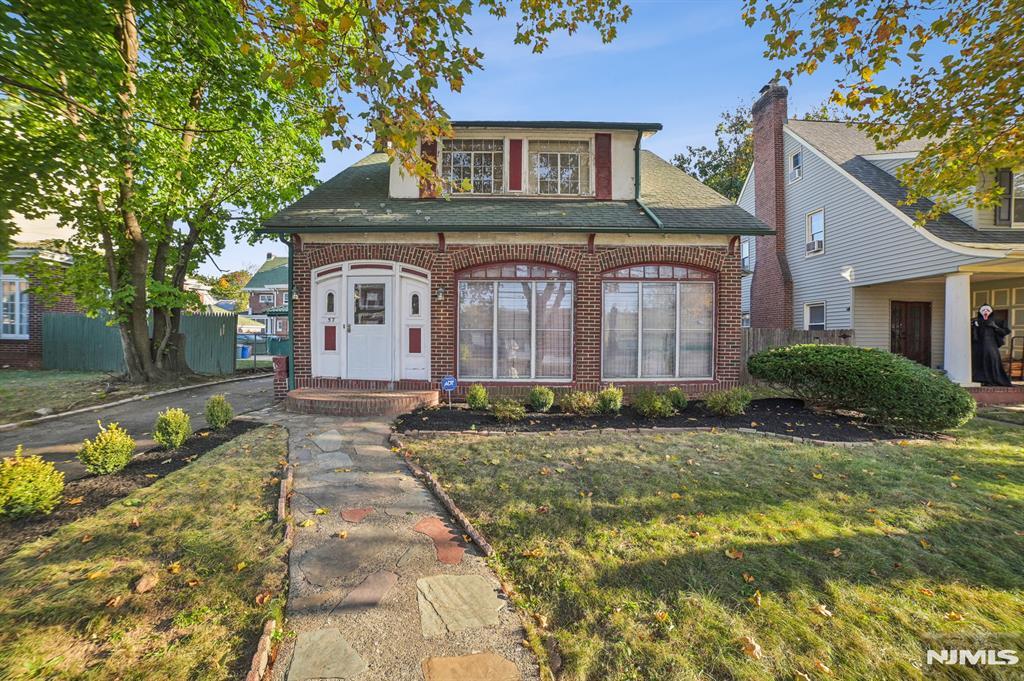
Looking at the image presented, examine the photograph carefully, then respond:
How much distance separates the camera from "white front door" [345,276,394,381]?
9047 mm

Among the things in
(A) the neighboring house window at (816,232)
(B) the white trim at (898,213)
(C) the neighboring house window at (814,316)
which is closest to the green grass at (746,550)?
(B) the white trim at (898,213)

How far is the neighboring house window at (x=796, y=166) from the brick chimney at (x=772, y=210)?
0.39 m

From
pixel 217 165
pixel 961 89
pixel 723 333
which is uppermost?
pixel 217 165

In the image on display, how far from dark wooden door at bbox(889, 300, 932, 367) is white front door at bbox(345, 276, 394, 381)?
1584cm

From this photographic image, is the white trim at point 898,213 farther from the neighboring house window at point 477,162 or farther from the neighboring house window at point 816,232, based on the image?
the neighboring house window at point 477,162

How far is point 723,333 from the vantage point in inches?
369

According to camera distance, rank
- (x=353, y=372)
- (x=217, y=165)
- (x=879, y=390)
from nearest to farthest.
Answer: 1. (x=879, y=390)
2. (x=353, y=372)
3. (x=217, y=165)

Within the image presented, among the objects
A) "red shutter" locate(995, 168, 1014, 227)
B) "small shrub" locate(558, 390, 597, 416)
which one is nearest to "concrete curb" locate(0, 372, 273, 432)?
"small shrub" locate(558, 390, 597, 416)

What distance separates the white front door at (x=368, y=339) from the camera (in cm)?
905

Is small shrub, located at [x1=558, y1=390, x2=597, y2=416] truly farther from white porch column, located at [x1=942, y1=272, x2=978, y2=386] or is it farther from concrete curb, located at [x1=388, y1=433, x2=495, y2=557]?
white porch column, located at [x1=942, y1=272, x2=978, y2=386]

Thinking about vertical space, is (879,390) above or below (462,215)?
below

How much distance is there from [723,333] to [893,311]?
9.57 metres

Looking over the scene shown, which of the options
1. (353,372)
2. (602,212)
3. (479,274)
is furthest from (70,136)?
(602,212)

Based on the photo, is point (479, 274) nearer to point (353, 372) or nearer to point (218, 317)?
point (353, 372)
